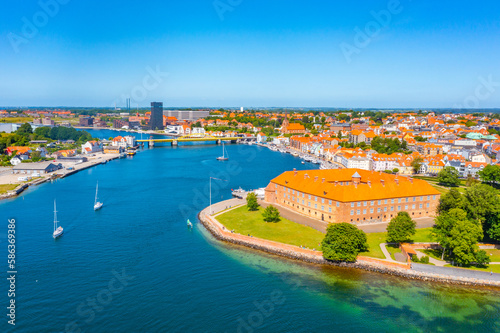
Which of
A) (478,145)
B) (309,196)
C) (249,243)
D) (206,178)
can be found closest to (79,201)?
(206,178)

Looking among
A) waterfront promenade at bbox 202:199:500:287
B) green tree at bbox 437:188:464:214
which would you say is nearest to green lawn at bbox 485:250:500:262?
waterfront promenade at bbox 202:199:500:287

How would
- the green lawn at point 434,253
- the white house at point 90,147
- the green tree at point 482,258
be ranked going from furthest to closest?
the white house at point 90,147, the green lawn at point 434,253, the green tree at point 482,258

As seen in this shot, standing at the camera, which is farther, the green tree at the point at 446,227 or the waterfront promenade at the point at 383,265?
the green tree at the point at 446,227

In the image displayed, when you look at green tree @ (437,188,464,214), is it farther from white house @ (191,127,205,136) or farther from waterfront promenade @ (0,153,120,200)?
white house @ (191,127,205,136)

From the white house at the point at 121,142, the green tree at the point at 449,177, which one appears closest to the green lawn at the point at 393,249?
the green tree at the point at 449,177

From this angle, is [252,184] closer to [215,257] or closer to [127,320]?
[215,257]

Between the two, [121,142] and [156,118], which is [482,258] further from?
[156,118]

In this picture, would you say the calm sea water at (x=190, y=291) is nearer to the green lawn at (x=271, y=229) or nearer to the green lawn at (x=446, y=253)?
the green lawn at (x=271, y=229)
